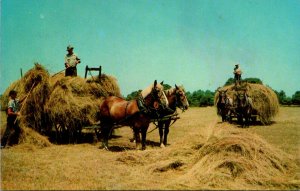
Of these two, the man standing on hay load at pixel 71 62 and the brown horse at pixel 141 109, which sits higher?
the man standing on hay load at pixel 71 62

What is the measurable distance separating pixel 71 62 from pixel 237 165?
868cm

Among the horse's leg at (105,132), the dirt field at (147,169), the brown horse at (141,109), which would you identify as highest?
the brown horse at (141,109)

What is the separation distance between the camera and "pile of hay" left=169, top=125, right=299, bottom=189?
6.65 metres

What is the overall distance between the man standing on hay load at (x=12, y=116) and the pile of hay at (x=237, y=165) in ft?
20.6

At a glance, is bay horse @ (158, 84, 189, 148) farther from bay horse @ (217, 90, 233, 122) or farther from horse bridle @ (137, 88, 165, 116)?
bay horse @ (217, 90, 233, 122)

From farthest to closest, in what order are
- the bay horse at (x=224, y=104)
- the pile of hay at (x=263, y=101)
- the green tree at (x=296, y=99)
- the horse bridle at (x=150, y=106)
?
the green tree at (x=296, y=99)
the bay horse at (x=224, y=104)
the pile of hay at (x=263, y=101)
the horse bridle at (x=150, y=106)

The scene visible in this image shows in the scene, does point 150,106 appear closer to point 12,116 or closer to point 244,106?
point 12,116

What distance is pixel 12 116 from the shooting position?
10750mm

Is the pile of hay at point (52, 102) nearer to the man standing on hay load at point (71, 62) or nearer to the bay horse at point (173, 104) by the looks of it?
the man standing on hay load at point (71, 62)

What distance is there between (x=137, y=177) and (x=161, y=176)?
0.60 m

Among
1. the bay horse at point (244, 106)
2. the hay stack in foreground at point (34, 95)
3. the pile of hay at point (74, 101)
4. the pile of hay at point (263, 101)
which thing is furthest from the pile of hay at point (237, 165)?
the pile of hay at point (263, 101)

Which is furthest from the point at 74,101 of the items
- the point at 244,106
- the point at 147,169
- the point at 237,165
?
the point at 244,106

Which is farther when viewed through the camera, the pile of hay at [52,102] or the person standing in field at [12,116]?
the pile of hay at [52,102]

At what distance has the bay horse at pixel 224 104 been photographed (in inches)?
826
